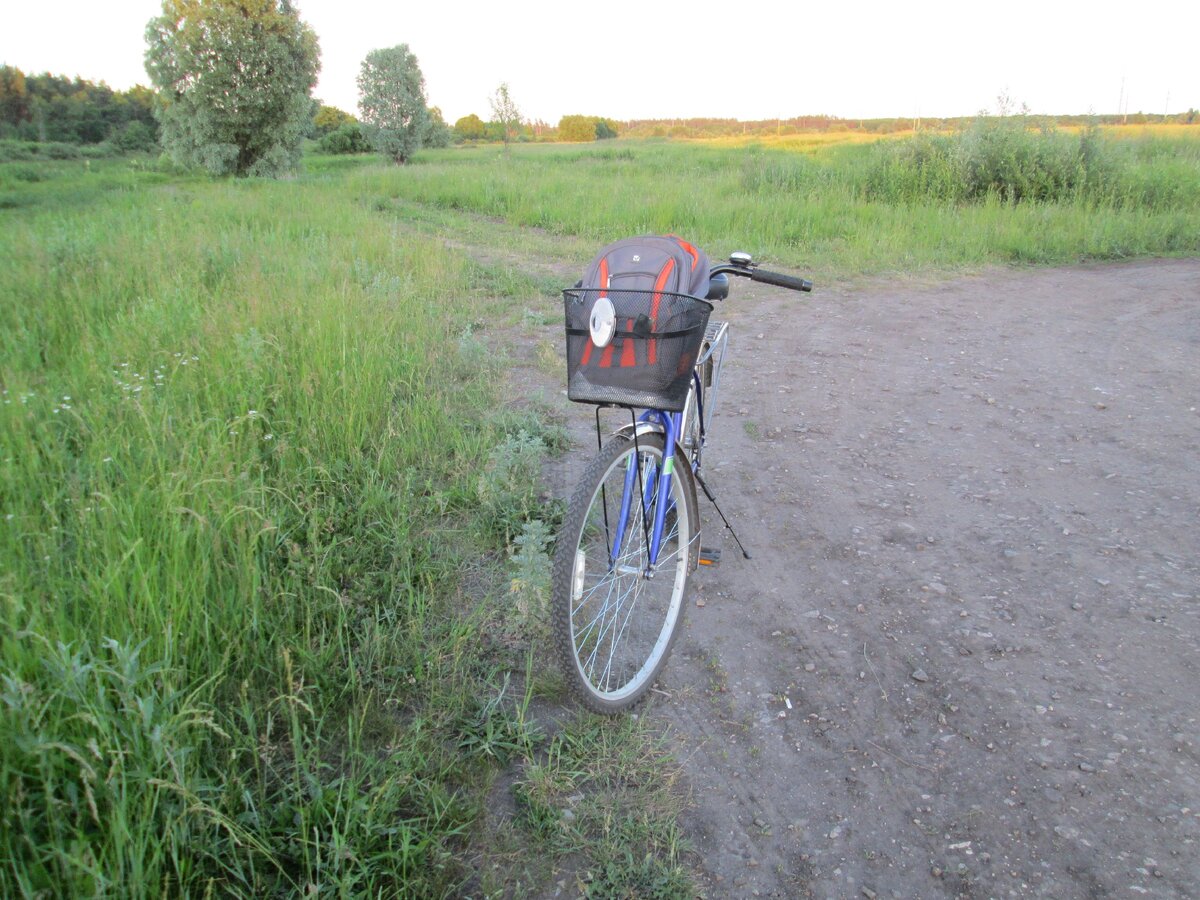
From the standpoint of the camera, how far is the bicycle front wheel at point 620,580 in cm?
243

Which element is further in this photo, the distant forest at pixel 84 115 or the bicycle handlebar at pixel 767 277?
the distant forest at pixel 84 115

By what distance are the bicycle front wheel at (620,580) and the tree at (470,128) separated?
4841 centimetres

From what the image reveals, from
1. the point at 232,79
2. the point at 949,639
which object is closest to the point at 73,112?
the point at 232,79

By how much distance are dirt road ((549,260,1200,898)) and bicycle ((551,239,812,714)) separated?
0.21 metres

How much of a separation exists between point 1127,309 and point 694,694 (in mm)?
7579

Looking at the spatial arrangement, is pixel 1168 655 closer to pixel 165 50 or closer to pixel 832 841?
pixel 832 841

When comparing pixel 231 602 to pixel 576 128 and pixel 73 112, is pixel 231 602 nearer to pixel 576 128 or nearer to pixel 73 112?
pixel 73 112

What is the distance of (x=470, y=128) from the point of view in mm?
48750

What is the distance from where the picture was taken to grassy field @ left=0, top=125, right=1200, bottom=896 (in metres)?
1.82

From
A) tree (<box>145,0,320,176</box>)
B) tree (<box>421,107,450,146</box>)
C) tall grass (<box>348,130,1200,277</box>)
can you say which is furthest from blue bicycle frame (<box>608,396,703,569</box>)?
tree (<box>421,107,450,146</box>)

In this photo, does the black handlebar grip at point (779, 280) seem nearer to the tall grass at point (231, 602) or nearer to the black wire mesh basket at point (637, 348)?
the black wire mesh basket at point (637, 348)

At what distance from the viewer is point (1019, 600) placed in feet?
11.1

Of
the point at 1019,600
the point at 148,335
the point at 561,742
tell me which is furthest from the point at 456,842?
the point at 148,335

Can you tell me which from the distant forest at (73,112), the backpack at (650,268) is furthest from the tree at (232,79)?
the backpack at (650,268)
